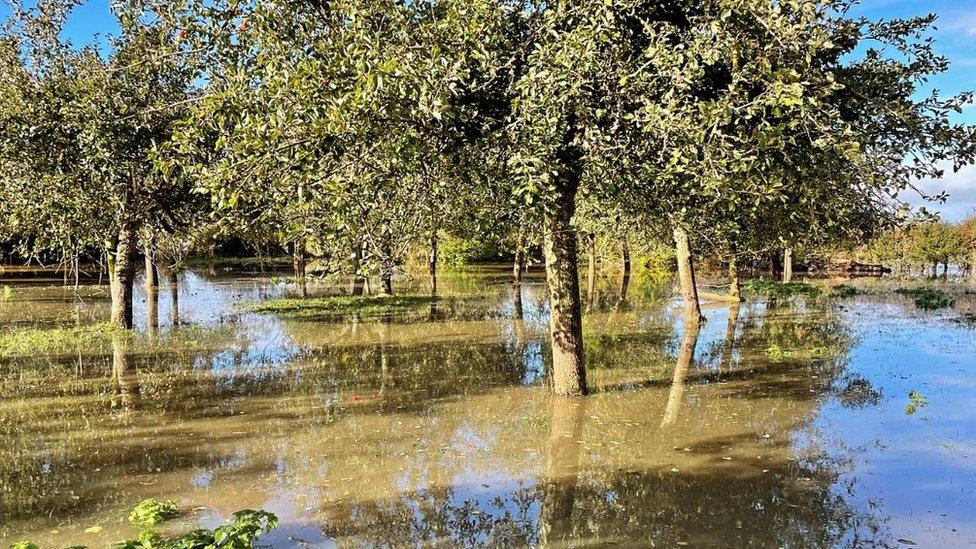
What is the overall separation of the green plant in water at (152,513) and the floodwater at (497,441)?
0.53ft

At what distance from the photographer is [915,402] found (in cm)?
1184

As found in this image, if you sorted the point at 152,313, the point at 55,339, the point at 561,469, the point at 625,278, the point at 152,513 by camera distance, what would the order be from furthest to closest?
the point at 625,278 < the point at 152,313 < the point at 55,339 < the point at 561,469 < the point at 152,513

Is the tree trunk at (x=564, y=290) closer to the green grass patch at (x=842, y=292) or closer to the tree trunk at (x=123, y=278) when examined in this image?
the tree trunk at (x=123, y=278)

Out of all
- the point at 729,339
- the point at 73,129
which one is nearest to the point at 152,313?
the point at 73,129

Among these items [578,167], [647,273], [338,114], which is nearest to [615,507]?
[578,167]

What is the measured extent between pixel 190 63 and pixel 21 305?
2232 centimetres

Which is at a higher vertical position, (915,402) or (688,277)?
(688,277)

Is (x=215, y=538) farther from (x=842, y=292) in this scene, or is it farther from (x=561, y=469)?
(x=842, y=292)

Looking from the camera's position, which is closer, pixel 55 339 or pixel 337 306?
pixel 55 339

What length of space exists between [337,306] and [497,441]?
19841mm

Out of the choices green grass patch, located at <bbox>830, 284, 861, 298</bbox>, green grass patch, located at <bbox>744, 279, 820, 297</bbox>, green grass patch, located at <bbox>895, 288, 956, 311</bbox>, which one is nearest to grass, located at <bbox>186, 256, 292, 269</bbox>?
green grass patch, located at <bbox>744, 279, 820, 297</bbox>

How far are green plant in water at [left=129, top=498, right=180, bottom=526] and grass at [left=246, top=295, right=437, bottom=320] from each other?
58.4 feet

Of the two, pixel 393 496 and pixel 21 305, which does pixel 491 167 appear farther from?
pixel 21 305

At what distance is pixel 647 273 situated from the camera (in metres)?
56.5
